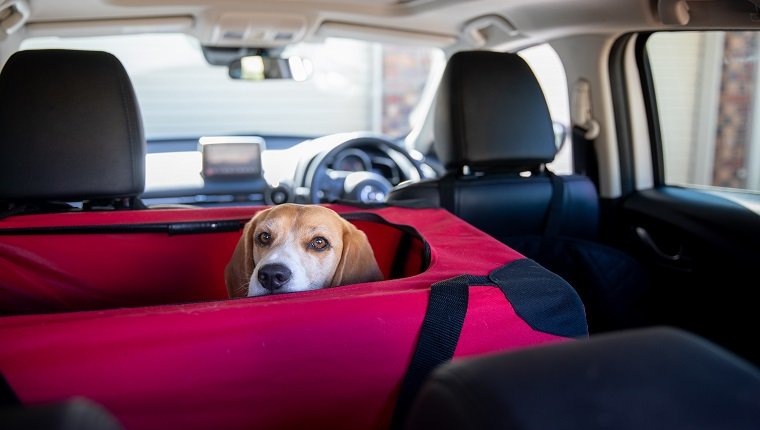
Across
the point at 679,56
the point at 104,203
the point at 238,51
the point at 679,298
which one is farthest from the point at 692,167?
the point at 104,203

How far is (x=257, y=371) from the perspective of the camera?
1.26 meters

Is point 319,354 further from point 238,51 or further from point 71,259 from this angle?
point 238,51

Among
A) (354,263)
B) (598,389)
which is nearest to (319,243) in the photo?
(354,263)

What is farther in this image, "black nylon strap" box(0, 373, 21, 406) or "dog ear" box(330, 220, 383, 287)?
"dog ear" box(330, 220, 383, 287)

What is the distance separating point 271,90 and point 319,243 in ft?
23.8

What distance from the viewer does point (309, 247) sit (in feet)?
7.88

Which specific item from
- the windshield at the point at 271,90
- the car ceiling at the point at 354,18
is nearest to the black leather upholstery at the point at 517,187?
the car ceiling at the point at 354,18

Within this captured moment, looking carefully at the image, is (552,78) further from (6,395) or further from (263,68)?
(6,395)

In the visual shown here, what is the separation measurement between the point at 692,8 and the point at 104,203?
112 inches

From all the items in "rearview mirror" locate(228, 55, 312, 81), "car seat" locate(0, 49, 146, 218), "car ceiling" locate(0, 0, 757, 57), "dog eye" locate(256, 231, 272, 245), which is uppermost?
"car ceiling" locate(0, 0, 757, 57)

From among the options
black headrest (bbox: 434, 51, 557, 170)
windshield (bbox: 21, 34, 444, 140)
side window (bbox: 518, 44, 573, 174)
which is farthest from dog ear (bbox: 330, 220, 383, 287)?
windshield (bbox: 21, 34, 444, 140)

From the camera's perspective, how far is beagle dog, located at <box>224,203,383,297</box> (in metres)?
2.35

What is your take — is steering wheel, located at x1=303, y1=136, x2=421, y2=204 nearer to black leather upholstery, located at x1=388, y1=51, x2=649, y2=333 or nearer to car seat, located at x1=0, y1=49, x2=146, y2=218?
black leather upholstery, located at x1=388, y1=51, x2=649, y2=333

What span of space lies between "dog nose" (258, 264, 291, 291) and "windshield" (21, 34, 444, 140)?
6.43 m
